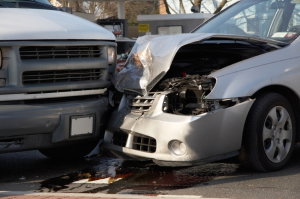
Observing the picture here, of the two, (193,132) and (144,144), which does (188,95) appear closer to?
(193,132)

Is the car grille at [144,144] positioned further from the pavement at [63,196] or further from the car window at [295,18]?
the car window at [295,18]

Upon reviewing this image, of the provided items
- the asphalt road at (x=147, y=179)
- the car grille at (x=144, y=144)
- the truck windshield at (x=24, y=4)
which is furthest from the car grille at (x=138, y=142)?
the truck windshield at (x=24, y=4)

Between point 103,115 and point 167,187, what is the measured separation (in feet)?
3.46

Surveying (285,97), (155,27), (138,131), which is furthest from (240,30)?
(155,27)

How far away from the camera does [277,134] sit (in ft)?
16.5

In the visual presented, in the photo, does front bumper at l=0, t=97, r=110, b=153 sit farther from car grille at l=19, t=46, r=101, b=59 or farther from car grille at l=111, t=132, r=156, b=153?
car grille at l=19, t=46, r=101, b=59

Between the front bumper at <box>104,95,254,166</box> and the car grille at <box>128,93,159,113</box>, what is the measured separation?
0.31ft

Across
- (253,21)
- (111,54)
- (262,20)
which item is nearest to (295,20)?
(262,20)

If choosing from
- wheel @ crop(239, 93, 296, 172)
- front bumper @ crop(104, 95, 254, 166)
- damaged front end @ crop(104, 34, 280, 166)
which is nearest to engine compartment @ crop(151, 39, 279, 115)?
damaged front end @ crop(104, 34, 280, 166)

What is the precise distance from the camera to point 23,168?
577cm

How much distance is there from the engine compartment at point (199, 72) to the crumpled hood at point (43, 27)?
85 centimetres

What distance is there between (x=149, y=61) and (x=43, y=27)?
1.09 m

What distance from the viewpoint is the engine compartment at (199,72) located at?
478 centimetres

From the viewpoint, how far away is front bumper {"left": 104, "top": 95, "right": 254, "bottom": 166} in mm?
4551
